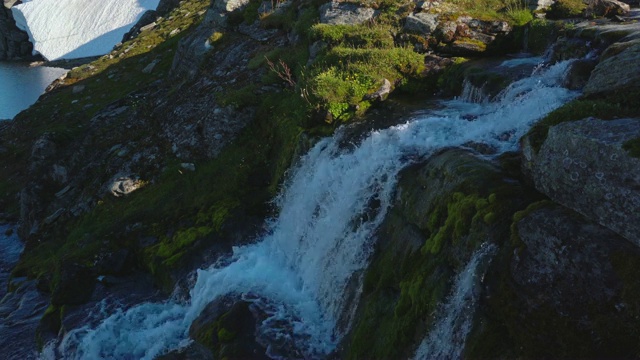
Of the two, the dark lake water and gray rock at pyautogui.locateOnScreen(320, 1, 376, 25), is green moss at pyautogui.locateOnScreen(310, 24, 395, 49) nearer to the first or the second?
gray rock at pyautogui.locateOnScreen(320, 1, 376, 25)

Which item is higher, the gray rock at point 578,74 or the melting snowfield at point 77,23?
the gray rock at point 578,74

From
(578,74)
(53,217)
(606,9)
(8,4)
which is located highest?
(578,74)

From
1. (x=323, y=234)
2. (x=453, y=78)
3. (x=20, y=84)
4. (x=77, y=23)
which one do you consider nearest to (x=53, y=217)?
(x=323, y=234)

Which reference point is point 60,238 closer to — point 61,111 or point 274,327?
point 274,327

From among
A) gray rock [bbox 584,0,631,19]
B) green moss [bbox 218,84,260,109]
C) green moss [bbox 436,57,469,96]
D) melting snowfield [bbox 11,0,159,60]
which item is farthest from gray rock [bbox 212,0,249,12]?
melting snowfield [bbox 11,0,159,60]

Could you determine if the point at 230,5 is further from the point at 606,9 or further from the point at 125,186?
the point at 606,9

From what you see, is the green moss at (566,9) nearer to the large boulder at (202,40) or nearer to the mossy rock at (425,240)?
the mossy rock at (425,240)

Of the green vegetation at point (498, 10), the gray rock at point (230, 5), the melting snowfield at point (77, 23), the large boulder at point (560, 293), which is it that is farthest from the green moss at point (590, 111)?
the melting snowfield at point (77, 23)
